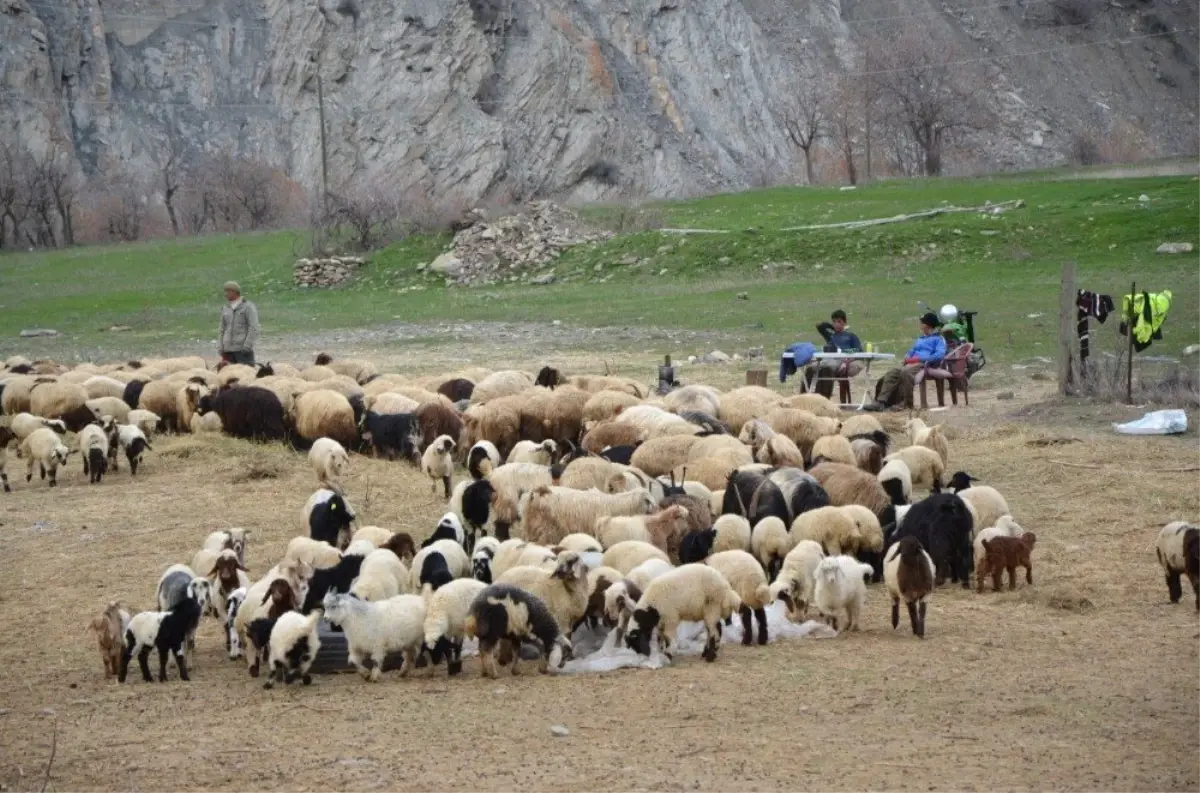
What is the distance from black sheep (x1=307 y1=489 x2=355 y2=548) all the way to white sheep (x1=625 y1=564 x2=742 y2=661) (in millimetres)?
3222

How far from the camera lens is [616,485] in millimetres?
11242

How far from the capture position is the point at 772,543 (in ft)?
32.2

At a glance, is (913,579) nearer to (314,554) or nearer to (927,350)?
(314,554)

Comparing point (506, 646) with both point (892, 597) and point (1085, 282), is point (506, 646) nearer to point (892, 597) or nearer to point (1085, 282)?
point (892, 597)

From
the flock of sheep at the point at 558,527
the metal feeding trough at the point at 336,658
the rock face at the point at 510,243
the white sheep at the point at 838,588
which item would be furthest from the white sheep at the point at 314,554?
the rock face at the point at 510,243

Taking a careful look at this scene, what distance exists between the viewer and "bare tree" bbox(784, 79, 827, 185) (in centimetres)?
6494

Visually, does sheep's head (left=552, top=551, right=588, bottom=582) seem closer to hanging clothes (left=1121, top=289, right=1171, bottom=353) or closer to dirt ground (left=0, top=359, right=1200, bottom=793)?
dirt ground (left=0, top=359, right=1200, bottom=793)

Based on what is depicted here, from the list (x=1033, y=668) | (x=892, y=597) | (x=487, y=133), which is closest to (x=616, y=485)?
(x=892, y=597)

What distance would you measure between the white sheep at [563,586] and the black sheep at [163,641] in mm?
1674

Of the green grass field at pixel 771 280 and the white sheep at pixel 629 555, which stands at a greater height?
the green grass field at pixel 771 280

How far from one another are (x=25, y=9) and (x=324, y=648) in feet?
215

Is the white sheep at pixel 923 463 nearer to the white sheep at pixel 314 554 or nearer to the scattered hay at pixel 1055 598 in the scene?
the scattered hay at pixel 1055 598

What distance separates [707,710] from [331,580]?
2655mm

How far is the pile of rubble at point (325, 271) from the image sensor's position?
39.4 m
